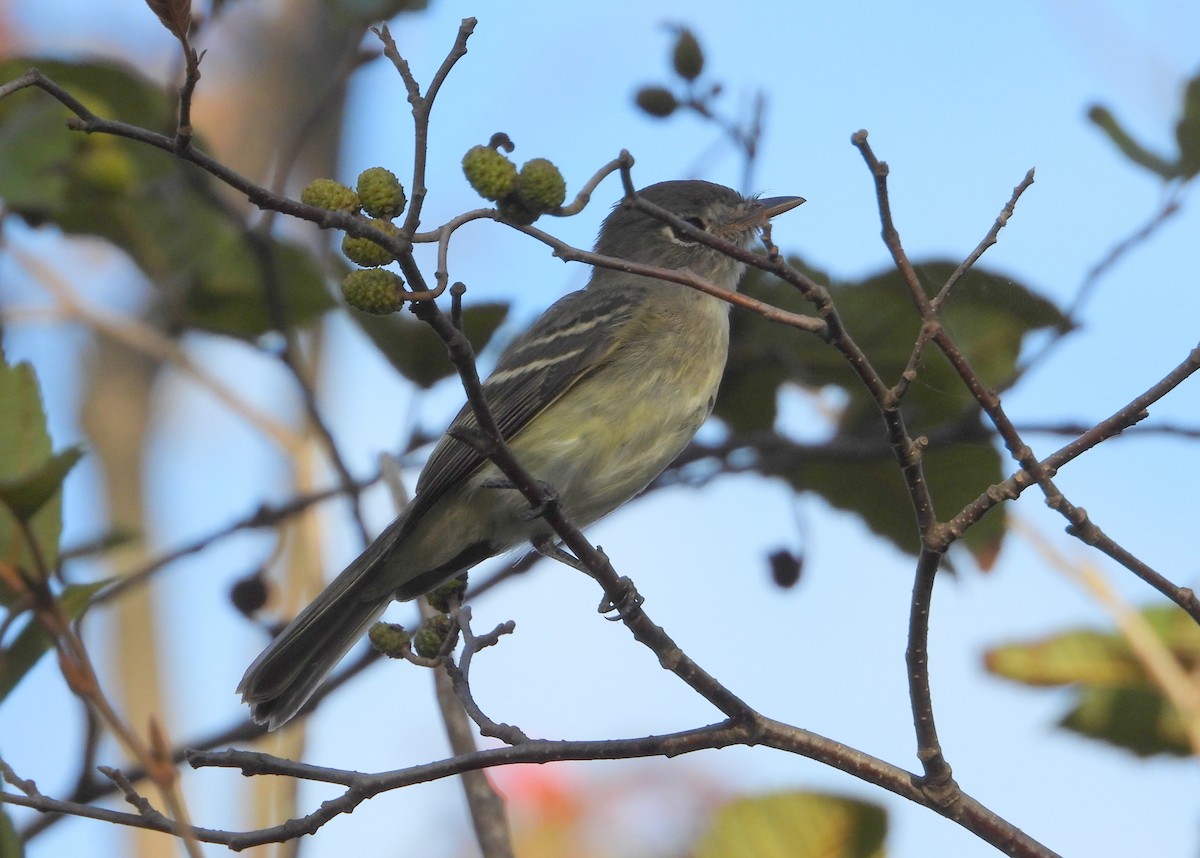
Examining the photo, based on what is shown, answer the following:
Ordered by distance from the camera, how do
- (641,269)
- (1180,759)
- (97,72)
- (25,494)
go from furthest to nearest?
(97,72), (1180,759), (641,269), (25,494)

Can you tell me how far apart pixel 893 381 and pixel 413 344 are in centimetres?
150

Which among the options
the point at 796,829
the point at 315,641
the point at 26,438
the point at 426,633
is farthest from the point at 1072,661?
the point at 26,438

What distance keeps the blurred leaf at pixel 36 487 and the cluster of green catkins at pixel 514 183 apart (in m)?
0.77

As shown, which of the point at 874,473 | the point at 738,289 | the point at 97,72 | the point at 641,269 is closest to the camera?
the point at 641,269

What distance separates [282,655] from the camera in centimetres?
420

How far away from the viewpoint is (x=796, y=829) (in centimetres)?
278

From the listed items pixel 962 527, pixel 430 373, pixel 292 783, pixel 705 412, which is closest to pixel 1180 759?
pixel 962 527

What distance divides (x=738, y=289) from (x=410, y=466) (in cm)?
137

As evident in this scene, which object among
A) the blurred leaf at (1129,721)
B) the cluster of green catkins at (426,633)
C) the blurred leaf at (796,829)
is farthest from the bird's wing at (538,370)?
the blurred leaf at (1129,721)

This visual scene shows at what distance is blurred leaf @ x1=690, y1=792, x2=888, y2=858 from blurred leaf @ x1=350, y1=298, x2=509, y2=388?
75.2 inches

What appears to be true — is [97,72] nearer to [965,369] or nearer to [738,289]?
[738,289]

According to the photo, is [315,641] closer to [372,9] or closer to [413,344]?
[413,344]

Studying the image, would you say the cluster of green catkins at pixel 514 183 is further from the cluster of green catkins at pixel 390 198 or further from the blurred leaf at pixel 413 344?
the blurred leaf at pixel 413 344

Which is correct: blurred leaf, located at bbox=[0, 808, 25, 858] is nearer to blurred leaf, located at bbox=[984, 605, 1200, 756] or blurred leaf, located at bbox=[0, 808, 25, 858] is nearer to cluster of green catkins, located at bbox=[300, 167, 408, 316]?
cluster of green catkins, located at bbox=[300, 167, 408, 316]
